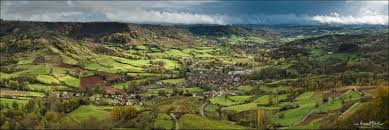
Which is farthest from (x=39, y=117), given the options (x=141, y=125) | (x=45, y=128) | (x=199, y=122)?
(x=199, y=122)

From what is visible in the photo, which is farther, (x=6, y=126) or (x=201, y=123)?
(x=6, y=126)

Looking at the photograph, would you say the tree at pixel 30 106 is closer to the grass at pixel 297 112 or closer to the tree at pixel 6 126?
the tree at pixel 6 126

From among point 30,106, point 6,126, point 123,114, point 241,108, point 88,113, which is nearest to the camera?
point 6,126

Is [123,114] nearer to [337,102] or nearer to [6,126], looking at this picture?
[6,126]

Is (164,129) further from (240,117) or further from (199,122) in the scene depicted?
(240,117)

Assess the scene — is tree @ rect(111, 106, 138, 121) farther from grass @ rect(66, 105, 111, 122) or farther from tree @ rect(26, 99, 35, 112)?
tree @ rect(26, 99, 35, 112)

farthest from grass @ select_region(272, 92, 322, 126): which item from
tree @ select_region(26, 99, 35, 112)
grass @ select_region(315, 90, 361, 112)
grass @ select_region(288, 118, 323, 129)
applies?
tree @ select_region(26, 99, 35, 112)

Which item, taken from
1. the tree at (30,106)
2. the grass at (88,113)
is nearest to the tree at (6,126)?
the grass at (88,113)

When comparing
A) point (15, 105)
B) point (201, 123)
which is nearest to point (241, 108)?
point (201, 123)
